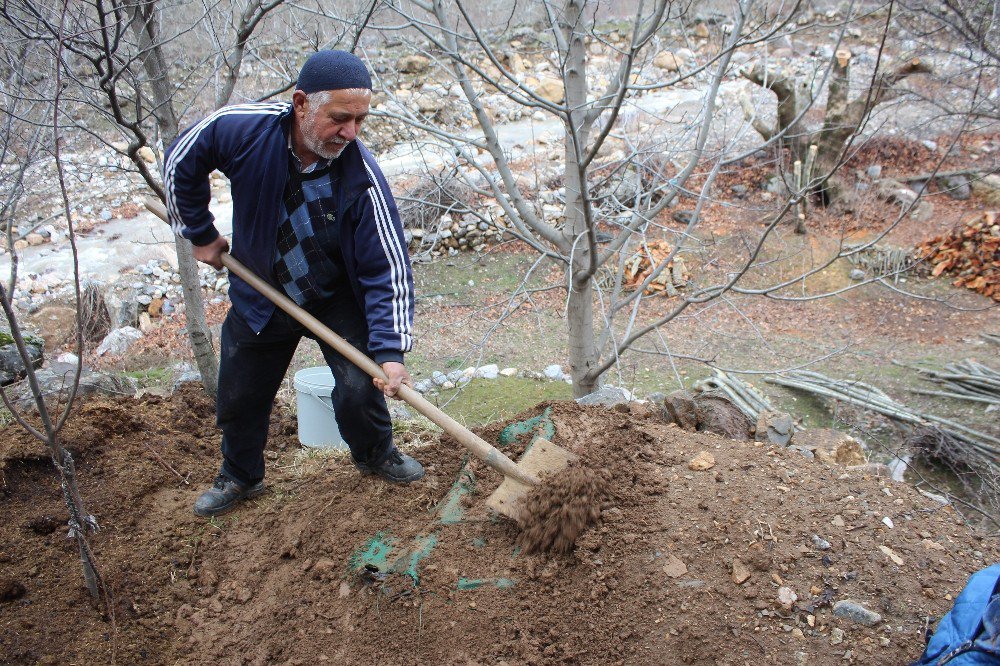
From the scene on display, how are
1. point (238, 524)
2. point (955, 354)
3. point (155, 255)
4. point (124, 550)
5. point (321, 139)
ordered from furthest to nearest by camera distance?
point (155, 255), point (955, 354), point (238, 524), point (124, 550), point (321, 139)

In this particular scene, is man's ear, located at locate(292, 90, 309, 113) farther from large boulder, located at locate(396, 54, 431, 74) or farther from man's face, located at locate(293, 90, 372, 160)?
large boulder, located at locate(396, 54, 431, 74)

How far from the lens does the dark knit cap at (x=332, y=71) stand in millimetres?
2457

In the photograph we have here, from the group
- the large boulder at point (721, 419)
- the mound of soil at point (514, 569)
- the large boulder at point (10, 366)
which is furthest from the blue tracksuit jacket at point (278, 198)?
the large boulder at point (10, 366)

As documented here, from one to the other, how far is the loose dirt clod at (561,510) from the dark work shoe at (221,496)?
140 cm

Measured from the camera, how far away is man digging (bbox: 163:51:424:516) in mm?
2566

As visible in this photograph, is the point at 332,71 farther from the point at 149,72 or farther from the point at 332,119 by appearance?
the point at 149,72

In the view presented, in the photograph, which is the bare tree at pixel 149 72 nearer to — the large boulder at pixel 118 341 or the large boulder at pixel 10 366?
the large boulder at pixel 10 366

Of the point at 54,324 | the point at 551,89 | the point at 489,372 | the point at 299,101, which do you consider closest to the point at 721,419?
the point at 299,101

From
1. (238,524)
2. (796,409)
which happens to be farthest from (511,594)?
(796,409)

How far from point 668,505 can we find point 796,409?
470cm

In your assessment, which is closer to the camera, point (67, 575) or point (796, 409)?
point (67, 575)

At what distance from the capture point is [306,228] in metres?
2.72

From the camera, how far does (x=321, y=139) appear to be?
2.56 metres

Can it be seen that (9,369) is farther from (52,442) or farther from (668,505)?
(668,505)
